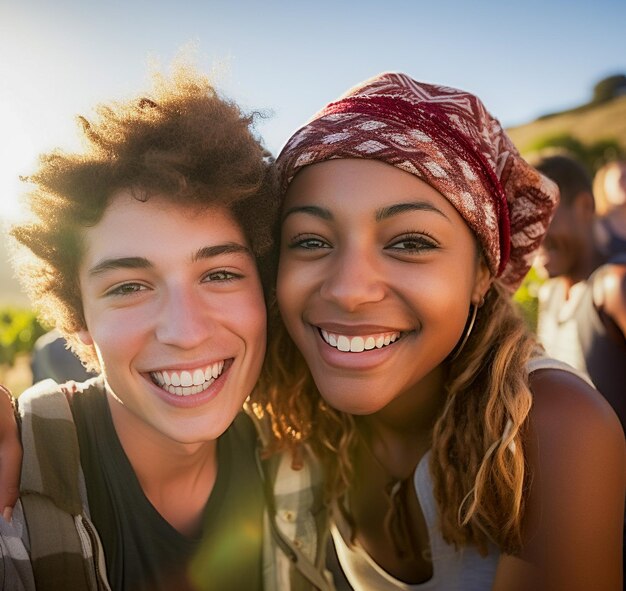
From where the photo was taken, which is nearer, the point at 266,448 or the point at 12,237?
the point at 12,237

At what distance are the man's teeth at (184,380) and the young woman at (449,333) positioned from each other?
0.43 m

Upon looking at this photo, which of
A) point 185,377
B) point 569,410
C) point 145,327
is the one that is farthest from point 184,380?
point 569,410

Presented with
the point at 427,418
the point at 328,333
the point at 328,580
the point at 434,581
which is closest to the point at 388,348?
the point at 328,333

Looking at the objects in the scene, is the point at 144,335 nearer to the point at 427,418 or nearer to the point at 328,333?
the point at 328,333

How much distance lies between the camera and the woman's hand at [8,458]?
73.8 inches

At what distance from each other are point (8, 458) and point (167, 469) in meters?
0.69

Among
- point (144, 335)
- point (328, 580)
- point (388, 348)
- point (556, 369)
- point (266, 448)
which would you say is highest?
point (144, 335)

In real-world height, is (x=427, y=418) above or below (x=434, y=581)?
above

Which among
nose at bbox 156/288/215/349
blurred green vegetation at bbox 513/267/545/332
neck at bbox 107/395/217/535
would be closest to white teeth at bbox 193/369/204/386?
nose at bbox 156/288/215/349

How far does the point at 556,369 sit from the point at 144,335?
165 cm

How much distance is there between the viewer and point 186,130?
2.22 metres

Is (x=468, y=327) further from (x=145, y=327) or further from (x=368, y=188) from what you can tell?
(x=145, y=327)

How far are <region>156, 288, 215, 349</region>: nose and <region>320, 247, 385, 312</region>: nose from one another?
0.50 m

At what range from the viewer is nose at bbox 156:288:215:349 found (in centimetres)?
204
